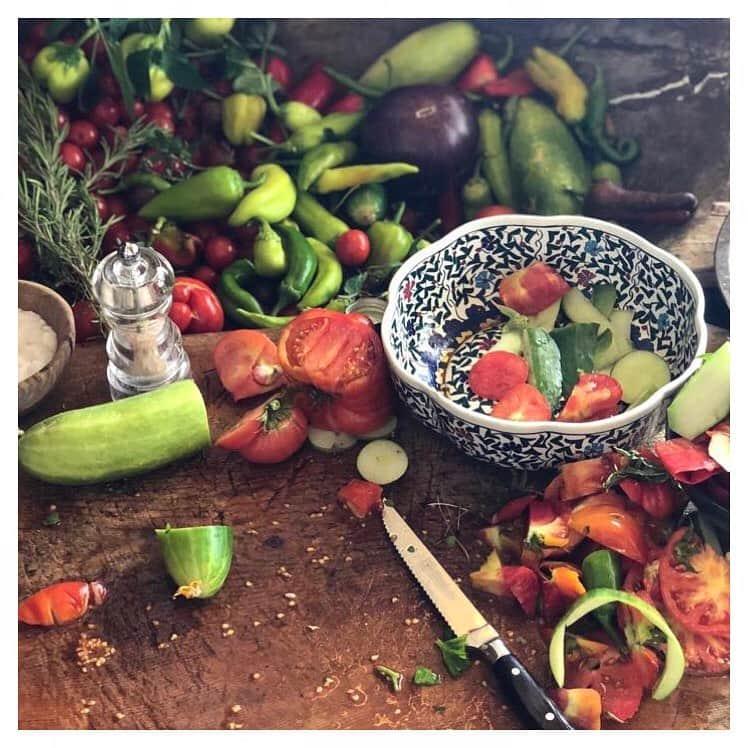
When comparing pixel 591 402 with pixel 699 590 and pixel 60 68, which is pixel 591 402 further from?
pixel 60 68

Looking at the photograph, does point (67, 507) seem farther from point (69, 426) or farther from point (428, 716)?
point (428, 716)

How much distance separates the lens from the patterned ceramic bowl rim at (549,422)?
1.47 meters

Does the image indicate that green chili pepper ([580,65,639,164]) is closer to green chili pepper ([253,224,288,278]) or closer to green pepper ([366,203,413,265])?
green pepper ([366,203,413,265])

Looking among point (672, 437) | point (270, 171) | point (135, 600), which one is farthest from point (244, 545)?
point (270, 171)

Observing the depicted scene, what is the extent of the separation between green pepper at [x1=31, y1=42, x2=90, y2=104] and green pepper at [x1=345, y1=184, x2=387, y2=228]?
68 centimetres

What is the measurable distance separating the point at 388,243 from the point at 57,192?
27.4 inches

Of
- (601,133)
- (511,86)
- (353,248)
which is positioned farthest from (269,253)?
(601,133)

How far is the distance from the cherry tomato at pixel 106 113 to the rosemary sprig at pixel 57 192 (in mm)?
49

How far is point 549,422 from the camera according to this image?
1460 mm

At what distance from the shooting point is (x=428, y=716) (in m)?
1.40

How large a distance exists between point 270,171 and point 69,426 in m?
0.87

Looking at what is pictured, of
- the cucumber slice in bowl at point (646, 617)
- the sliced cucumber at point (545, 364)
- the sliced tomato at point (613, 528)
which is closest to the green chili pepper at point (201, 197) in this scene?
the sliced cucumber at point (545, 364)
